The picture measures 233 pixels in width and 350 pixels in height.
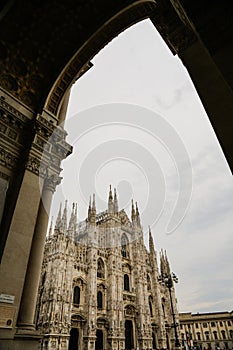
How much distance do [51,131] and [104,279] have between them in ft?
102

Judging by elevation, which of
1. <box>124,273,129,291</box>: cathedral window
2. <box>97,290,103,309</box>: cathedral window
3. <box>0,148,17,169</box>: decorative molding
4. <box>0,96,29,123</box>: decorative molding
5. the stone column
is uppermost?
<box>124,273,129,291</box>: cathedral window

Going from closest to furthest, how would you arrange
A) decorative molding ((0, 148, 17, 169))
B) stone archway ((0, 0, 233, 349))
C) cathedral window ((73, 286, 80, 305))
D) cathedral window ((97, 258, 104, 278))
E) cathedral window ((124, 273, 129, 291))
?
stone archway ((0, 0, 233, 349)) < decorative molding ((0, 148, 17, 169)) < cathedral window ((73, 286, 80, 305)) < cathedral window ((97, 258, 104, 278)) < cathedral window ((124, 273, 129, 291))

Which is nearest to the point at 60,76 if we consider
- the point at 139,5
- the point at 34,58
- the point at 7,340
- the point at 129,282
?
the point at 34,58

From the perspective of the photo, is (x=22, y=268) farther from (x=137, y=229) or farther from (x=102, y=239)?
(x=137, y=229)

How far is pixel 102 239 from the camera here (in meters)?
37.5

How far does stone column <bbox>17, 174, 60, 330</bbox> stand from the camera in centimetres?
537

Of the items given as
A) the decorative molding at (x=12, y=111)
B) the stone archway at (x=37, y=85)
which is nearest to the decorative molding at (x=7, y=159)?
the stone archway at (x=37, y=85)

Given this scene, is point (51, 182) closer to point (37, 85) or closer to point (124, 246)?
point (37, 85)

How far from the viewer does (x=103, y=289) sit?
3347 centimetres

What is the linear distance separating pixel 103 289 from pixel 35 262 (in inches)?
1213

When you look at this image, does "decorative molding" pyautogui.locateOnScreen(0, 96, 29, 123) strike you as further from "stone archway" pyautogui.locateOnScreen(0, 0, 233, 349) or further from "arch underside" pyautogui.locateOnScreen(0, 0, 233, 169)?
"arch underside" pyautogui.locateOnScreen(0, 0, 233, 169)

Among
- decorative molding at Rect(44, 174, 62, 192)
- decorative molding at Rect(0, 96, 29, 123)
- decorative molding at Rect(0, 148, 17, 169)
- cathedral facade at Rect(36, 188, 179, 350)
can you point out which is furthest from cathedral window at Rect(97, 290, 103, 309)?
decorative molding at Rect(0, 96, 29, 123)

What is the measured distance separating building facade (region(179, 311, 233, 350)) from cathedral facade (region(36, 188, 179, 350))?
30.9 metres

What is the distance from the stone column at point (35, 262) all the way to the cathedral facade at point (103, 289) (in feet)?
59.7
